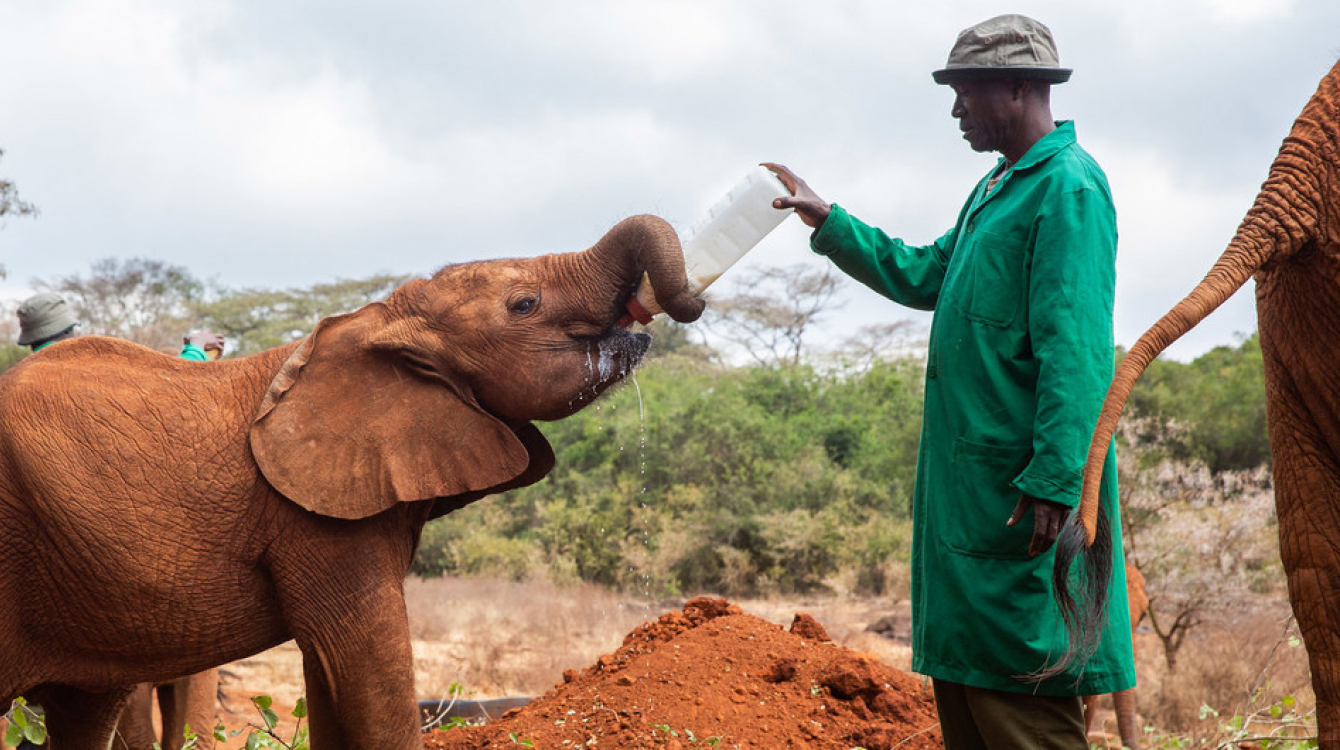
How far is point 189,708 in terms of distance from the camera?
659 cm

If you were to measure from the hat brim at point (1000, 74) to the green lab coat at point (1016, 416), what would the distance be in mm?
143

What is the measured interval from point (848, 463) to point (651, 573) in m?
4.83

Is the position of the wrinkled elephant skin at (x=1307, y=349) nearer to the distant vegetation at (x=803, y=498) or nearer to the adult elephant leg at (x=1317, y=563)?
the adult elephant leg at (x=1317, y=563)

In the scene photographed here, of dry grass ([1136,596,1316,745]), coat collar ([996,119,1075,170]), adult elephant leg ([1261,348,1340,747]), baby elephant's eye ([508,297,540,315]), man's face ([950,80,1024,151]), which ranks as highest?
man's face ([950,80,1024,151])

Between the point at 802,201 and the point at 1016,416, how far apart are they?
3.66ft

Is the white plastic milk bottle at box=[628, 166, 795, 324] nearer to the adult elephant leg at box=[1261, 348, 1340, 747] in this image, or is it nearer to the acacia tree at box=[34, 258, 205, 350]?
the adult elephant leg at box=[1261, 348, 1340, 747]

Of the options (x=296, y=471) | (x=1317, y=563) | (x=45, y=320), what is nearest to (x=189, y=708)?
(x=45, y=320)

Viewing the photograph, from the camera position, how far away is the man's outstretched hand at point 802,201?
13.1 feet

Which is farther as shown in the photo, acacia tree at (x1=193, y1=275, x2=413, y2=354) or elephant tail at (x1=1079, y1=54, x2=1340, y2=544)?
acacia tree at (x1=193, y1=275, x2=413, y2=354)

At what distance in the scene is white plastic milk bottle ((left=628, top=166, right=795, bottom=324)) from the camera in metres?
4.11

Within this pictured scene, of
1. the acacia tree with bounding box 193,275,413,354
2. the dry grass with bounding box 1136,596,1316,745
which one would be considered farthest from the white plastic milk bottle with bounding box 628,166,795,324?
the acacia tree with bounding box 193,275,413,354

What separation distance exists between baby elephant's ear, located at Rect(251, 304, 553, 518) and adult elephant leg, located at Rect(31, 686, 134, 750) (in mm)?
1217

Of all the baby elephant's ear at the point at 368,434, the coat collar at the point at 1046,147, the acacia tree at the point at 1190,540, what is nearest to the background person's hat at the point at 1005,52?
the coat collar at the point at 1046,147

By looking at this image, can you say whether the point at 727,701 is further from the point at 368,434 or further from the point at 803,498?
the point at 803,498
